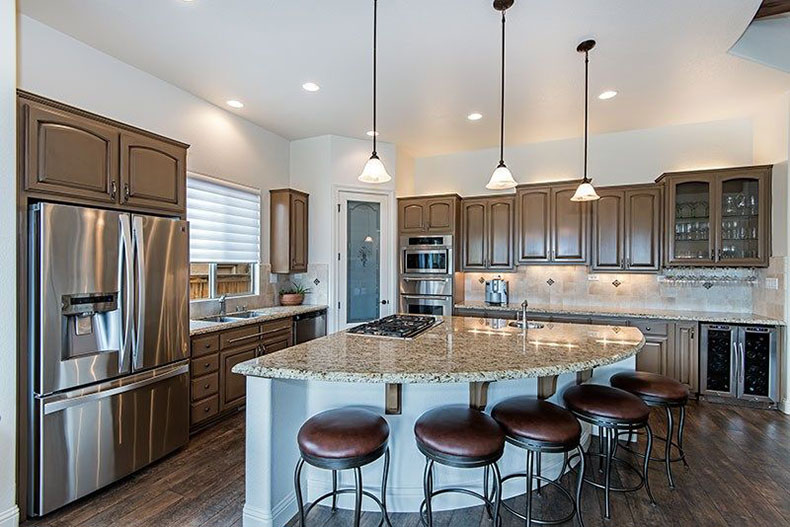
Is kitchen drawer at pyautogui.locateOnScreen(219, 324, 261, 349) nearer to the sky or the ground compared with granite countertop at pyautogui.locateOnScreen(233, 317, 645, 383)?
nearer to the ground

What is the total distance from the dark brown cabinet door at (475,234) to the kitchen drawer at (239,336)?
2.85m

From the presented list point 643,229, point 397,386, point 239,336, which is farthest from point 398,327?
point 643,229

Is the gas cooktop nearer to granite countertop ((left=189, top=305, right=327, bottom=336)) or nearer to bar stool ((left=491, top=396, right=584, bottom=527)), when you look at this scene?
bar stool ((left=491, top=396, right=584, bottom=527))

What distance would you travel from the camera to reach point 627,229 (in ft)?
14.7

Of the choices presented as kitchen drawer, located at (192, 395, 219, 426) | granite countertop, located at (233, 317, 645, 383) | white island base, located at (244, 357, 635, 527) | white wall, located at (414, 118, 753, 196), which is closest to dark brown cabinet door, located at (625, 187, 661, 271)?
white wall, located at (414, 118, 753, 196)

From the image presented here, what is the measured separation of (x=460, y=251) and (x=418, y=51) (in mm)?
2818

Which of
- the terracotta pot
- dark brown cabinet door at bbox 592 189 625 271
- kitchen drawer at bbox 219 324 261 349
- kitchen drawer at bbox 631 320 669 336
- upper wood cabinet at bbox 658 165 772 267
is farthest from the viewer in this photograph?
the terracotta pot

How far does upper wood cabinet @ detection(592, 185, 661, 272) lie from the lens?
4398 mm

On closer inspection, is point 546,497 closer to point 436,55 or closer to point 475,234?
Answer: point 436,55

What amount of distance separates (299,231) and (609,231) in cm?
374

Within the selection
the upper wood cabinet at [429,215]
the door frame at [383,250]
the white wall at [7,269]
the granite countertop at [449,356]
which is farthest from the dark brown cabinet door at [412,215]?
the white wall at [7,269]

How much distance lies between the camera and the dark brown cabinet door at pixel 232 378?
343 centimetres

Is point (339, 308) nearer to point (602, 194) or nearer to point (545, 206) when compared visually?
point (545, 206)

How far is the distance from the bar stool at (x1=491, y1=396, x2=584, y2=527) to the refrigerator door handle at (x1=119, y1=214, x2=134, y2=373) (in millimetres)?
2292
